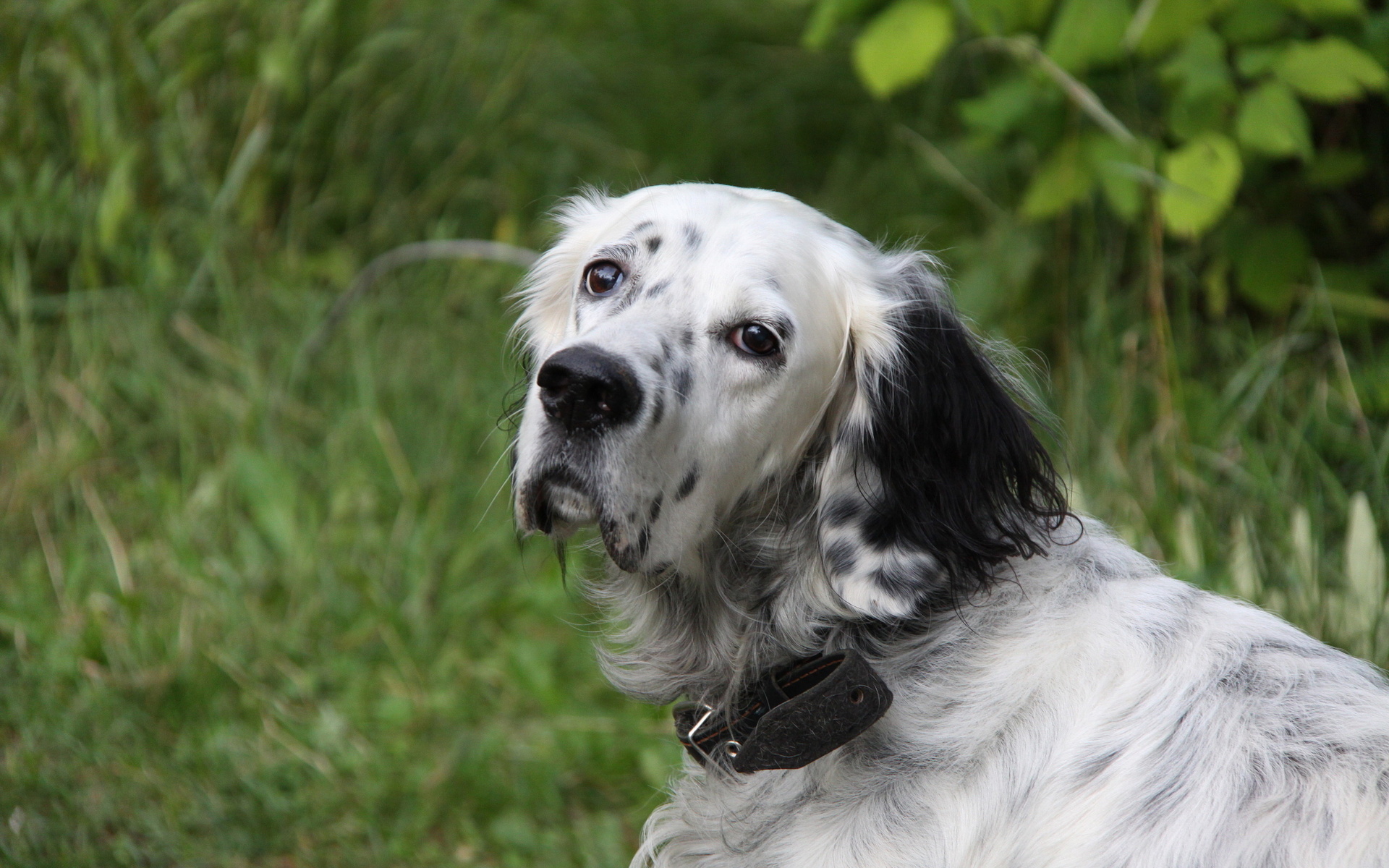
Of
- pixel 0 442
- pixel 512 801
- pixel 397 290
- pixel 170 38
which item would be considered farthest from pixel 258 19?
pixel 512 801

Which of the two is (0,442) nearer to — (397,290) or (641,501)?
(397,290)

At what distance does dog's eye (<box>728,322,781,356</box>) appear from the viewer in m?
2.01

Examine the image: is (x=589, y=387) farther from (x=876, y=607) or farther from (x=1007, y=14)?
(x=1007, y=14)

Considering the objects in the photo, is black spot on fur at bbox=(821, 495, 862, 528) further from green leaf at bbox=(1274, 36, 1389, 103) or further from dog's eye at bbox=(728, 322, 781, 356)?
green leaf at bbox=(1274, 36, 1389, 103)

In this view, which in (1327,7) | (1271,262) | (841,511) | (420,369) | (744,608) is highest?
(1327,7)

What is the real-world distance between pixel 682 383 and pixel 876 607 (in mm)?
497

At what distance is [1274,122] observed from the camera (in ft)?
10.0

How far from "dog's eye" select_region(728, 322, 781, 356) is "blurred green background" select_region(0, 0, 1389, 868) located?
109cm

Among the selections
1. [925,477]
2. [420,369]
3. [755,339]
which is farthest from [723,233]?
[420,369]

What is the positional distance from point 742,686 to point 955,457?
0.56m

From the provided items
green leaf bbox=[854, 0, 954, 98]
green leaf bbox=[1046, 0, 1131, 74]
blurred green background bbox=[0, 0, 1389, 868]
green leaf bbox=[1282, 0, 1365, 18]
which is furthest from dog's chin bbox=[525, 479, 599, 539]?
green leaf bbox=[1282, 0, 1365, 18]

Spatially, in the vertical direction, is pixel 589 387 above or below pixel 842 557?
above

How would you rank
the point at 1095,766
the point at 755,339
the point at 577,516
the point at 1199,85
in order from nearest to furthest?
the point at 1095,766 < the point at 577,516 < the point at 755,339 < the point at 1199,85

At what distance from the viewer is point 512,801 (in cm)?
309
